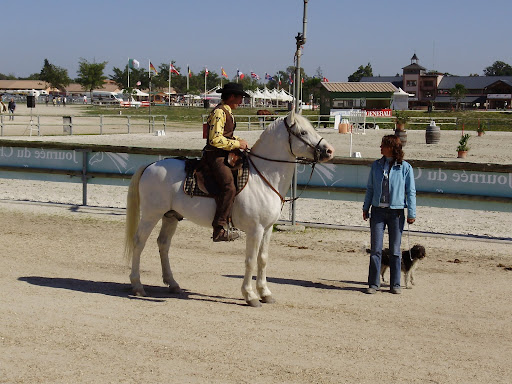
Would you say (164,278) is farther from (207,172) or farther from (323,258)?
(323,258)

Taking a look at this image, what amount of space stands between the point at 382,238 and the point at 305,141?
1760 millimetres

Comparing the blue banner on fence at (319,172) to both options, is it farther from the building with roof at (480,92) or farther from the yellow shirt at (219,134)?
the building with roof at (480,92)

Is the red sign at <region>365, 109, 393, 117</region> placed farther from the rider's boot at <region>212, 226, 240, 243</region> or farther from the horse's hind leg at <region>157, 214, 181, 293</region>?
the rider's boot at <region>212, 226, 240, 243</region>

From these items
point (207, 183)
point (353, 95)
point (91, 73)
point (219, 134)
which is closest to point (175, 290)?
point (207, 183)

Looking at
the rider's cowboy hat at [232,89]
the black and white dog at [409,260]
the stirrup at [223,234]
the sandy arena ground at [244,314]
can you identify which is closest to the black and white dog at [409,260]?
the black and white dog at [409,260]

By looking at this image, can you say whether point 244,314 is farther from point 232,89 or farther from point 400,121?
point 400,121

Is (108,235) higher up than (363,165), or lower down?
lower down

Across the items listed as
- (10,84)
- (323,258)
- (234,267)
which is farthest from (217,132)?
→ (10,84)

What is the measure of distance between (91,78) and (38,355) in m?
118

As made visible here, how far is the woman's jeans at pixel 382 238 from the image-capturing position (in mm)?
8445

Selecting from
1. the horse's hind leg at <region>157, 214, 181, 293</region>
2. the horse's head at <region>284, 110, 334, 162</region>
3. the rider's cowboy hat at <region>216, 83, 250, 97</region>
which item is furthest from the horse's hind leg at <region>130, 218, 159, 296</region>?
the horse's head at <region>284, 110, 334, 162</region>

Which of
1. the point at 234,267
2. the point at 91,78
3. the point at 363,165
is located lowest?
the point at 234,267

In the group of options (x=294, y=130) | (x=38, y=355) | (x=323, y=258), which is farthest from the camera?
(x=323, y=258)

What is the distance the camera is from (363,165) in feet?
42.7
